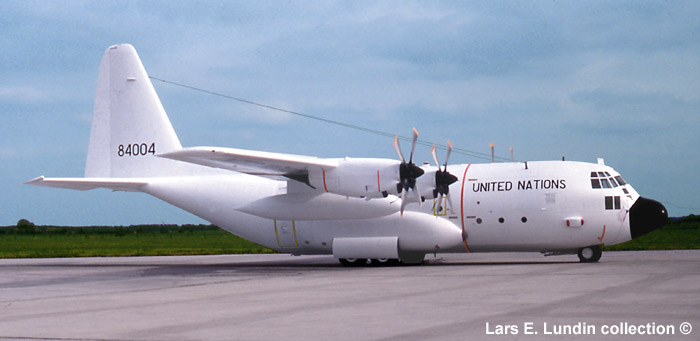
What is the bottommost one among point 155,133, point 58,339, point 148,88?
point 58,339

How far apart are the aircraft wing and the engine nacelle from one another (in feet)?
1.23

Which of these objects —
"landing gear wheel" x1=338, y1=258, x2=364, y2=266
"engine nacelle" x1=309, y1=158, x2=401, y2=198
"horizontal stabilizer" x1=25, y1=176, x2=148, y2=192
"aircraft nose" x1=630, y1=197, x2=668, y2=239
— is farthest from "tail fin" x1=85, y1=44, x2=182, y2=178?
"aircraft nose" x1=630, y1=197, x2=668, y2=239

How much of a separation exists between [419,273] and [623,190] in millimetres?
8470

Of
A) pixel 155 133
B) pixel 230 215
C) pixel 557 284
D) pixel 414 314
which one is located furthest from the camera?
pixel 155 133

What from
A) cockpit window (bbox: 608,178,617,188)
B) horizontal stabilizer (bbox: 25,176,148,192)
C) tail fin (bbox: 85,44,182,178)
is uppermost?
tail fin (bbox: 85,44,182,178)

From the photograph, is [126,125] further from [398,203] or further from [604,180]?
[604,180]

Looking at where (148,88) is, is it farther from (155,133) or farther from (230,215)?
(230,215)

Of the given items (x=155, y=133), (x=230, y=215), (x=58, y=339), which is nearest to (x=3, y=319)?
(x=58, y=339)

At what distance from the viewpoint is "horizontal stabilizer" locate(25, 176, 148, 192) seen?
27844 millimetres

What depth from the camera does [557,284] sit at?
17156mm

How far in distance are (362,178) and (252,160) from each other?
3.74m

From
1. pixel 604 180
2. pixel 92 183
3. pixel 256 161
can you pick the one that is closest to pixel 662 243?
pixel 604 180

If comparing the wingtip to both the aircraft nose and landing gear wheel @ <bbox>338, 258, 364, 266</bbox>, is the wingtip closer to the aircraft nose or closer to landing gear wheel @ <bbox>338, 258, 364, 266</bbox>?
landing gear wheel @ <bbox>338, 258, 364, 266</bbox>

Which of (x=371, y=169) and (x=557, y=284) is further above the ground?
(x=371, y=169)
